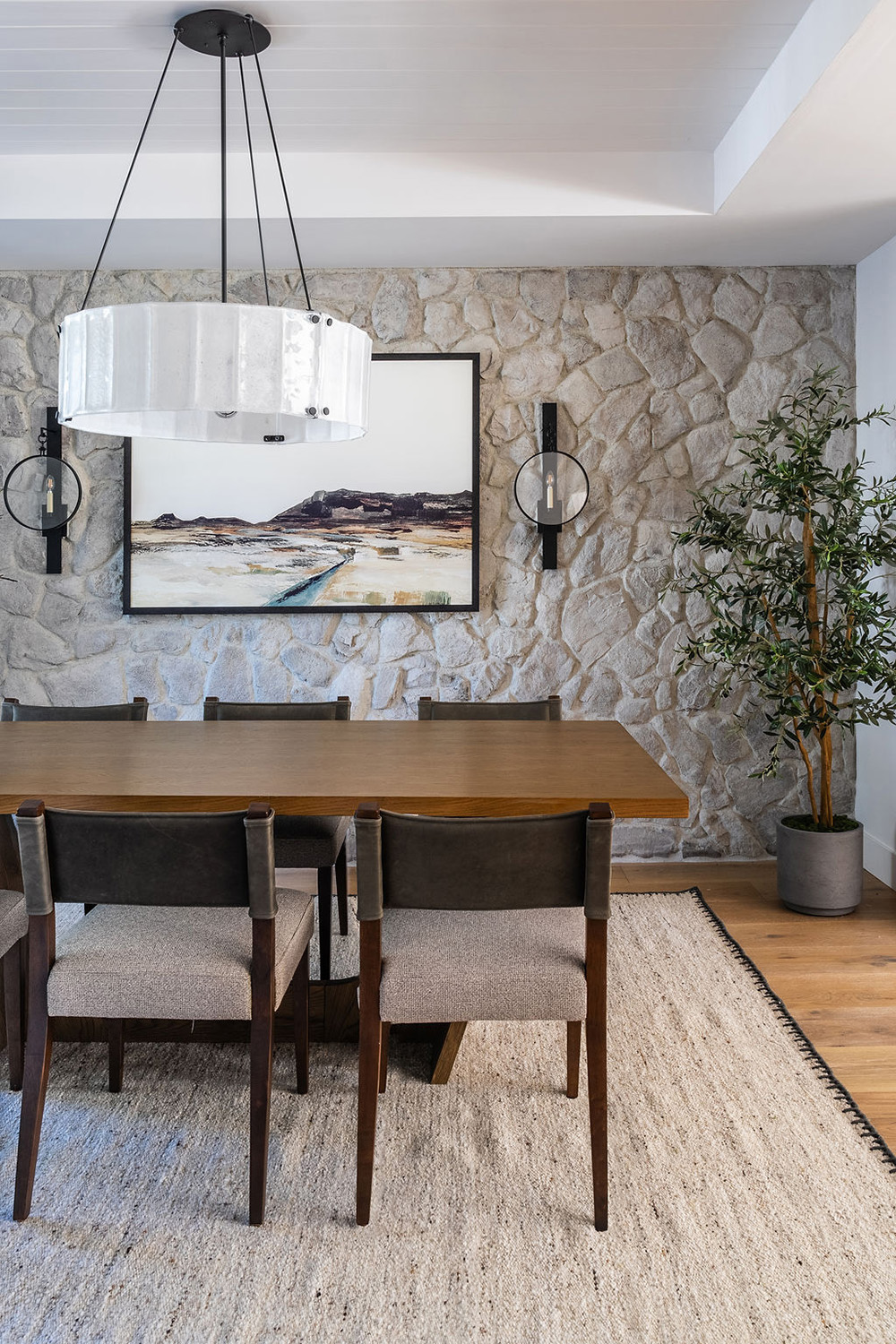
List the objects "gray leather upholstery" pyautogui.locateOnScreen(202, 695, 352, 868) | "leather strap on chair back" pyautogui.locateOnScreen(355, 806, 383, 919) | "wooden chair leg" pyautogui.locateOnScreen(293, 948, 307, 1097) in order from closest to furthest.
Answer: "leather strap on chair back" pyautogui.locateOnScreen(355, 806, 383, 919) < "wooden chair leg" pyautogui.locateOnScreen(293, 948, 307, 1097) < "gray leather upholstery" pyautogui.locateOnScreen(202, 695, 352, 868)

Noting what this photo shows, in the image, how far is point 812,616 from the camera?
3.53 metres

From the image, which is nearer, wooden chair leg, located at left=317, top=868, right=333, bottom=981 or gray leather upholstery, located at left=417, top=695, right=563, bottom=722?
wooden chair leg, located at left=317, top=868, right=333, bottom=981

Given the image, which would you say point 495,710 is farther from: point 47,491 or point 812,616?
point 47,491

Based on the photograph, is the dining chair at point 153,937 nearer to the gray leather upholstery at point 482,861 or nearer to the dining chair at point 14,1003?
the gray leather upholstery at point 482,861

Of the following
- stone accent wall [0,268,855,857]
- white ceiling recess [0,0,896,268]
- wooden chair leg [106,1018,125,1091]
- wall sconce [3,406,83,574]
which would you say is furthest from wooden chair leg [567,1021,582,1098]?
wall sconce [3,406,83,574]

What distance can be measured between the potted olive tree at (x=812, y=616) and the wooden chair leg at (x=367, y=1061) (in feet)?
6.60

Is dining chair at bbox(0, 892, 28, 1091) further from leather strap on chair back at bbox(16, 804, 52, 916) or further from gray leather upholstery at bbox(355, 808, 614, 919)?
gray leather upholstery at bbox(355, 808, 614, 919)

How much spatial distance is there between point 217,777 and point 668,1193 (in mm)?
1222

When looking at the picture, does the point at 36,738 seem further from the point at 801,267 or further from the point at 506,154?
the point at 801,267

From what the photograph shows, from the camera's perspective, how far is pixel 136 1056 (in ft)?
8.17

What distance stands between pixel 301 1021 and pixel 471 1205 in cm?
56

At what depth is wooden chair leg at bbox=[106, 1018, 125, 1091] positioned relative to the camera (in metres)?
2.31

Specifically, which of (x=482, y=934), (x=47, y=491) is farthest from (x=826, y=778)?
(x=47, y=491)

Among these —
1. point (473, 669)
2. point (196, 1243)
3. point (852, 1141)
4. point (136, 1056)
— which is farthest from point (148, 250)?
point (852, 1141)
